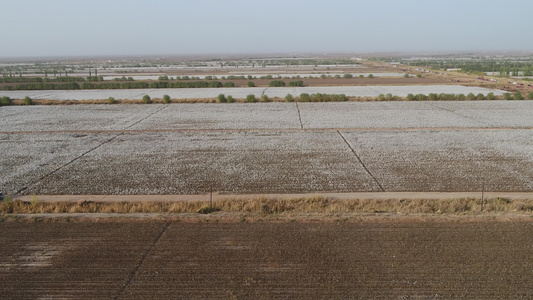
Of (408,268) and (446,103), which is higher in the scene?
(446,103)

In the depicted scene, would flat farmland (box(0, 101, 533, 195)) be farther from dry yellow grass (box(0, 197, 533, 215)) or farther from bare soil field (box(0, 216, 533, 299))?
bare soil field (box(0, 216, 533, 299))

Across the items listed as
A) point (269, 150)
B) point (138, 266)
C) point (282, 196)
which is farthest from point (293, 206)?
point (269, 150)

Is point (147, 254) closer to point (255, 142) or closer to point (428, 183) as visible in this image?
point (428, 183)

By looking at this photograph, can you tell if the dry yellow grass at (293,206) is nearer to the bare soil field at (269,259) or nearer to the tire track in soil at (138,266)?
the bare soil field at (269,259)

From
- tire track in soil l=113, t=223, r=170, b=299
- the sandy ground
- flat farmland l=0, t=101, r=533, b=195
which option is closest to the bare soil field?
tire track in soil l=113, t=223, r=170, b=299

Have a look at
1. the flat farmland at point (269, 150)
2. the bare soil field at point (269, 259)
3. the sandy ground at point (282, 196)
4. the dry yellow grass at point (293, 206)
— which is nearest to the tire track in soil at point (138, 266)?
the bare soil field at point (269, 259)

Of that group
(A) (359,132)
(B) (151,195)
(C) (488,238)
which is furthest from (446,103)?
(B) (151,195)

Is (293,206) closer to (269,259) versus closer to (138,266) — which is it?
(269,259)
